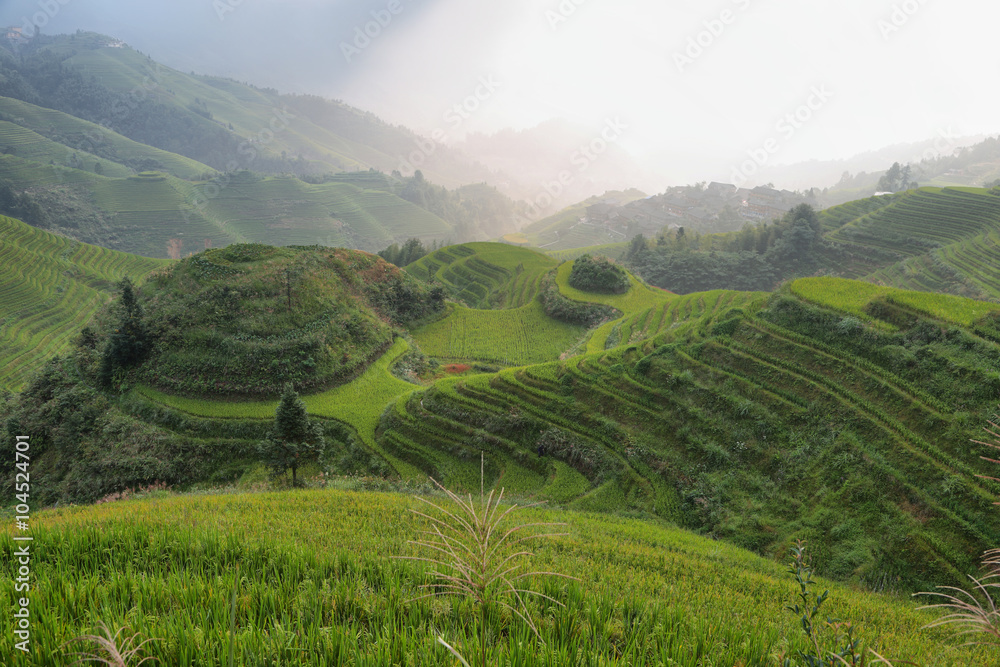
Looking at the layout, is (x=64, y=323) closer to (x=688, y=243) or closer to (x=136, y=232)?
(x=136, y=232)

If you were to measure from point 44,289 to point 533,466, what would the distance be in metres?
76.4

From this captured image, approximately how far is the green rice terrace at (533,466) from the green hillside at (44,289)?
23.9m

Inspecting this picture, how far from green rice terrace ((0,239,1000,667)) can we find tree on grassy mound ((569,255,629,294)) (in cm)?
1142

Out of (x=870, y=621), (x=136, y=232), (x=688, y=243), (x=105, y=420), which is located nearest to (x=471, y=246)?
(x=688, y=243)

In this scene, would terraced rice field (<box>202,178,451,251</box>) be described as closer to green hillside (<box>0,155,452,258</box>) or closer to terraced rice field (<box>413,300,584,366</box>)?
green hillside (<box>0,155,452,258</box>)

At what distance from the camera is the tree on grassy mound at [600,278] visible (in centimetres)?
4722

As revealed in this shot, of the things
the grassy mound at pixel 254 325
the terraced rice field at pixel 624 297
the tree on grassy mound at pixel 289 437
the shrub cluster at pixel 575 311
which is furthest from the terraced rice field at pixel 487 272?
the tree on grassy mound at pixel 289 437

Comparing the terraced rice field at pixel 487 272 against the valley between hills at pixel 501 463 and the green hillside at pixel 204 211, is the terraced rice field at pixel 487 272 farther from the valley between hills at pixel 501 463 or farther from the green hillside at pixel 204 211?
the green hillside at pixel 204 211

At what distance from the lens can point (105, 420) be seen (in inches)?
912

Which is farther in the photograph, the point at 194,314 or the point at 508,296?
the point at 508,296

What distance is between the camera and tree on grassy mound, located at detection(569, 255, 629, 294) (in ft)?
155

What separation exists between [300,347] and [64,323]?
51.7 meters

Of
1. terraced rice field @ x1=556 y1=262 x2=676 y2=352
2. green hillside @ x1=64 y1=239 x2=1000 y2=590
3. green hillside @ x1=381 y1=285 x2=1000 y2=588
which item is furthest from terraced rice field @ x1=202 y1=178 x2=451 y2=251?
green hillside @ x1=381 y1=285 x2=1000 y2=588

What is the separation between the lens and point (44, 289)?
59.4m
